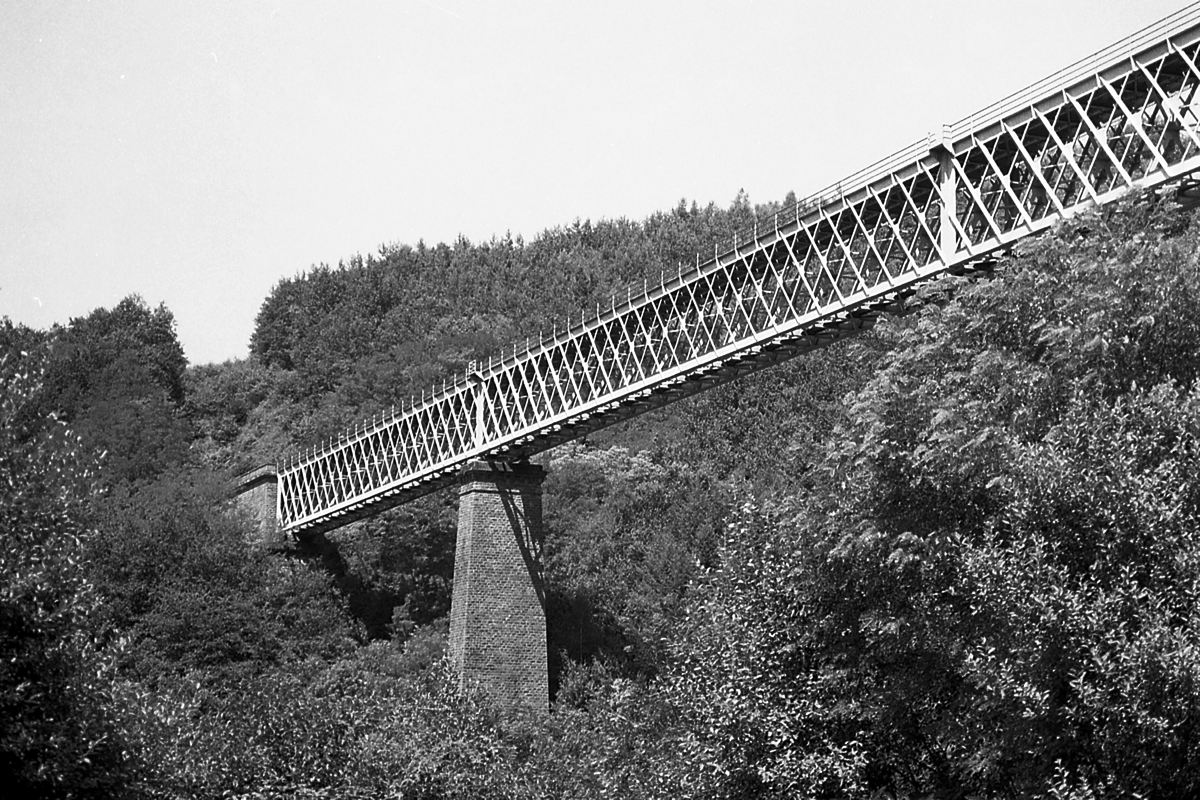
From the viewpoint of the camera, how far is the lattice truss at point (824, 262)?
109 ft

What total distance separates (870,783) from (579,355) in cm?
2642

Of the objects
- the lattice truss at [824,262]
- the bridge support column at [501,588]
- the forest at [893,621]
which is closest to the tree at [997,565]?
the forest at [893,621]

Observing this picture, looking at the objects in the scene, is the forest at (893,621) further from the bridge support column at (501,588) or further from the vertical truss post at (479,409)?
the vertical truss post at (479,409)

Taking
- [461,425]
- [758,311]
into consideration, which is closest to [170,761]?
[758,311]

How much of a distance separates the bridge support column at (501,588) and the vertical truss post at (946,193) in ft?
73.2

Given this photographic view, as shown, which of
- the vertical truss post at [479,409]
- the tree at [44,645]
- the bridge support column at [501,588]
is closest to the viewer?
the tree at [44,645]

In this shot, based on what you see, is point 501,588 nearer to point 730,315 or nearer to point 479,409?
point 479,409

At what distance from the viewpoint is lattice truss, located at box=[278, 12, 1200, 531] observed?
33.1 m

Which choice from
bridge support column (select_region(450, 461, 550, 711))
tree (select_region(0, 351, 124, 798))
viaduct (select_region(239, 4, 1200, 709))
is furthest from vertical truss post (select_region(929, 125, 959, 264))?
bridge support column (select_region(450, 461, 550, 711))

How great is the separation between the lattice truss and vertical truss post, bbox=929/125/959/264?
0.04 m

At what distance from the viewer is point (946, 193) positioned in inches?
1463

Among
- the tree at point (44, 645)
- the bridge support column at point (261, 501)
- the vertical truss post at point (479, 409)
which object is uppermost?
the bridge support column at point (261, 501)

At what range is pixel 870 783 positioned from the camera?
27.4m

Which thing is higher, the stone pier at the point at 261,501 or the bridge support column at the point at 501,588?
the stone pier at the point at 261,501
